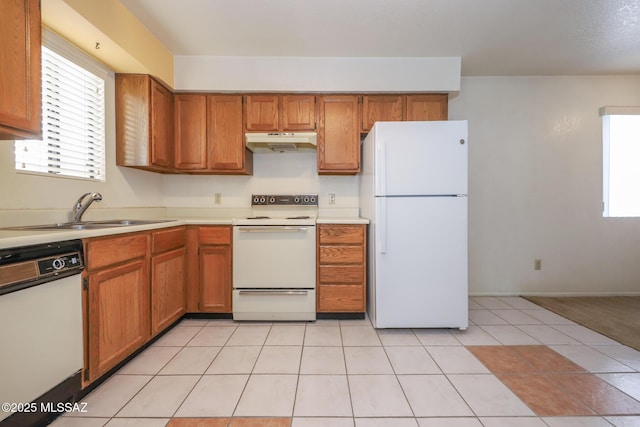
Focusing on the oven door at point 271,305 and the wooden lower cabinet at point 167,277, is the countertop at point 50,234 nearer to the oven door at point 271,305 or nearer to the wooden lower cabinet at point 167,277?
the wooden lower cabinet at point 167,277

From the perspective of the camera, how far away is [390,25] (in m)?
2.25

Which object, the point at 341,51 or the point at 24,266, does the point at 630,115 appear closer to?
the point at 341,51

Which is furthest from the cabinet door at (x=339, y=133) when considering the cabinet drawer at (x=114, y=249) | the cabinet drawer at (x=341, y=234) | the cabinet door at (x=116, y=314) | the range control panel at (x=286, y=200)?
the cabinet door at (x=116, y=314)

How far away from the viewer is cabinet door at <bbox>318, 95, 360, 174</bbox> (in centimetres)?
281

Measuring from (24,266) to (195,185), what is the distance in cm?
206

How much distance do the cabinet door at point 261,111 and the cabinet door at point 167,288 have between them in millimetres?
1389

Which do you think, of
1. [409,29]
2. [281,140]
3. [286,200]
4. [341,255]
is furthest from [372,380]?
[409,29]

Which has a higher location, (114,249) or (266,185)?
(266,185)

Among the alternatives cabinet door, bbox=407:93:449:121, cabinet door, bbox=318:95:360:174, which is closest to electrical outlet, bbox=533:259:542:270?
cabinet door, bbox=407:93:449:121

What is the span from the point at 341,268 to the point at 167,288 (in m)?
1.44

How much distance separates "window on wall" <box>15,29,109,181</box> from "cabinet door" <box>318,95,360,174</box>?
1843 millimetres

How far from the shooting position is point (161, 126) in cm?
259

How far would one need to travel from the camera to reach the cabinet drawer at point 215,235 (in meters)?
2.56

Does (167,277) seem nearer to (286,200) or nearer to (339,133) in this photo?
(286,200)
